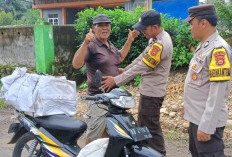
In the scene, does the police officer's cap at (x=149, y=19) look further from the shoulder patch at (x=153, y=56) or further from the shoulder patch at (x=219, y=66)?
the shoulder patch at (x=219, y=66)

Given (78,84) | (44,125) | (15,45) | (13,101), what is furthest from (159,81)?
(15,45)

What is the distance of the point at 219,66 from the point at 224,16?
4.91m

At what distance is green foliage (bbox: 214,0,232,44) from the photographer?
22.5 feet

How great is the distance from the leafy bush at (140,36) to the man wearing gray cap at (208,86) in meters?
4.55

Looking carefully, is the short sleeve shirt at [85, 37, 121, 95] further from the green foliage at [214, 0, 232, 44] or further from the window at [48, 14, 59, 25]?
the window at [48, 14, 59, 25]

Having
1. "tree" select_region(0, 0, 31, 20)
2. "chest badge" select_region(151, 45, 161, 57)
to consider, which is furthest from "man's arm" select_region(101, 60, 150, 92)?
"tree" select_region(0, 0, 31, 20)

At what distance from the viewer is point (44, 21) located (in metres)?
8.20

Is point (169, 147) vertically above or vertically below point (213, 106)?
below

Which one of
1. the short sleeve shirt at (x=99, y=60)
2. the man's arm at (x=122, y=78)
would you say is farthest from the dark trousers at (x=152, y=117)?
the short sleeve shirt at (x=99, y=60)

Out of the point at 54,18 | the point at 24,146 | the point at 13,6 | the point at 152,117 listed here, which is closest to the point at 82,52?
the point at 152,117

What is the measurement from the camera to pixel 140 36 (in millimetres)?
7469

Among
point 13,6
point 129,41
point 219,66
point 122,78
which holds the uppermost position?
point 13,6

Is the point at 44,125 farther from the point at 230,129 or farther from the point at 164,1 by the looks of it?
the point at 164,1

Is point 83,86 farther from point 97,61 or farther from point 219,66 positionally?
point 219,66
